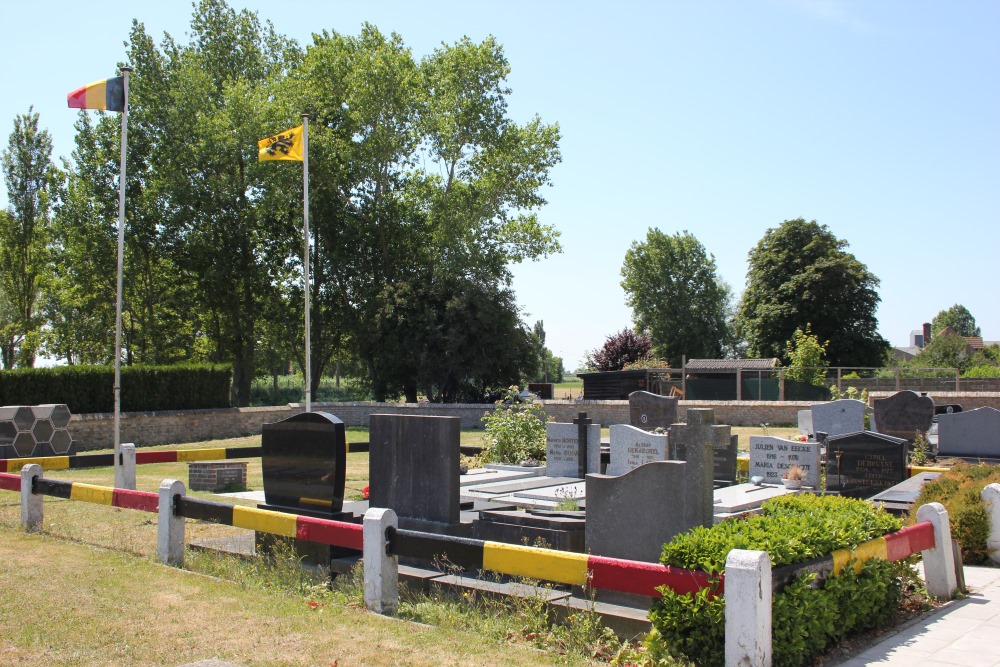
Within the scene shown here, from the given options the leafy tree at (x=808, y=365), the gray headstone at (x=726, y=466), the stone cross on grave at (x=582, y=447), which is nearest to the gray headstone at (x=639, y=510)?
the gray headstone at (x=726, y=466)

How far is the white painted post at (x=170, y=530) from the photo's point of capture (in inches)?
329

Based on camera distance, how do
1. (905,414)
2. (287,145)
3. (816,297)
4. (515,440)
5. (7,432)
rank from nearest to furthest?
(515,440) → (905,414) → (7,432) → (287,145) → (816,297)

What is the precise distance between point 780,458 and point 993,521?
5.01m

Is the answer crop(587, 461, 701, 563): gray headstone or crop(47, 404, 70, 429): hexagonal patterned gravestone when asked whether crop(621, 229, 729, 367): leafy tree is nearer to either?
crop(47, 404, 70, 429): hexagonal patterned gravestone

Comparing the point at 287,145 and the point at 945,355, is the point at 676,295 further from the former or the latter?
the point at 287,145

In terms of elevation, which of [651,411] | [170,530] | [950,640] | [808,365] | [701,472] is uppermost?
[808,365]

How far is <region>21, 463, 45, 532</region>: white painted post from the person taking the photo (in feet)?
33.2

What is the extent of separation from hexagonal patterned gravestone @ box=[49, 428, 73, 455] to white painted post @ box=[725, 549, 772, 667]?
1829cm

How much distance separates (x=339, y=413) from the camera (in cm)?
3278

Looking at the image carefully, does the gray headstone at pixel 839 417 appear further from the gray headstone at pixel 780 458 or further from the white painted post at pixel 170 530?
the white painted post at pixel 170 530

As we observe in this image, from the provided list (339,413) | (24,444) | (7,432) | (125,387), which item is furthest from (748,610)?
(339,413)

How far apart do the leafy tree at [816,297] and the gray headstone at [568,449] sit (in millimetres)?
39105

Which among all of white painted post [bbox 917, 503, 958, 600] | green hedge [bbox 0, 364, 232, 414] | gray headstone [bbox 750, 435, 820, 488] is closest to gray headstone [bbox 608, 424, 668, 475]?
gray headstone [bbox 750, 435, 820, 488]

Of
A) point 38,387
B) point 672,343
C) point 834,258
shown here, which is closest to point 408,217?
point 38,387
